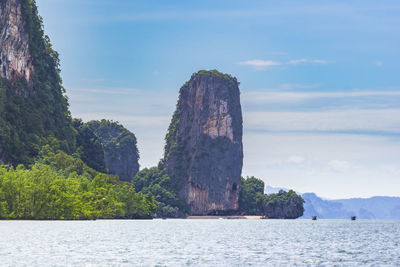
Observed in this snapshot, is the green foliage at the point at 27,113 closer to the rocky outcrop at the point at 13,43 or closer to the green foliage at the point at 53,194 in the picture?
the rocky outcrop at the point at 13,43

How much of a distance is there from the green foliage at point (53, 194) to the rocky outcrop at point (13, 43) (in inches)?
1025

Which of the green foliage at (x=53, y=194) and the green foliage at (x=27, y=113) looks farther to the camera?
the green foliage at (x=27, y=113)

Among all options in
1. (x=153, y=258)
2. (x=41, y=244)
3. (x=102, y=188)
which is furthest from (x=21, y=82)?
(x=153, y=258)

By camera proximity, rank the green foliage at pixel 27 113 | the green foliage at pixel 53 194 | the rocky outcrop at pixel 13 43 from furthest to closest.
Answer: the rocky outcrop at pixel 13 43, the green foliage at pixel 27 113, the green foliage at pixel 53 194

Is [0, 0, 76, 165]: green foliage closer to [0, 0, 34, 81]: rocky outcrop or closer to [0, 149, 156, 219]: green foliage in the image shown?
[0, 0, 34, 81]: rocky outcrop

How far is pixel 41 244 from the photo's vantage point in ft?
188

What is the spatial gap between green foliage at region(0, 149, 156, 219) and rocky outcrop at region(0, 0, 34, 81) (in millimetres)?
26046

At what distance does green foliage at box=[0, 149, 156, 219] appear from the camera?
375ft

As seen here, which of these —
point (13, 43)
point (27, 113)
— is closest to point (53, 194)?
point (27, 113)

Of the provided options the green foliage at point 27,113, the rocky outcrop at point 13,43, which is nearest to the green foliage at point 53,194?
the green foliage at point 27,113

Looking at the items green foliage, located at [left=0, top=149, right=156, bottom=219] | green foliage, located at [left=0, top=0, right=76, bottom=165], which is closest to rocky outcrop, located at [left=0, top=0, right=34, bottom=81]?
green foliage, located at [left=0, top=0, right=76, bottom=165]

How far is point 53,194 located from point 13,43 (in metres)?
72.1

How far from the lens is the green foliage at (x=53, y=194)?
114m

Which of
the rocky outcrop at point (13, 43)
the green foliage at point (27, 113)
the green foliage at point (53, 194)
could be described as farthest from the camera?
the rocky outcrop at point (13, 43)
